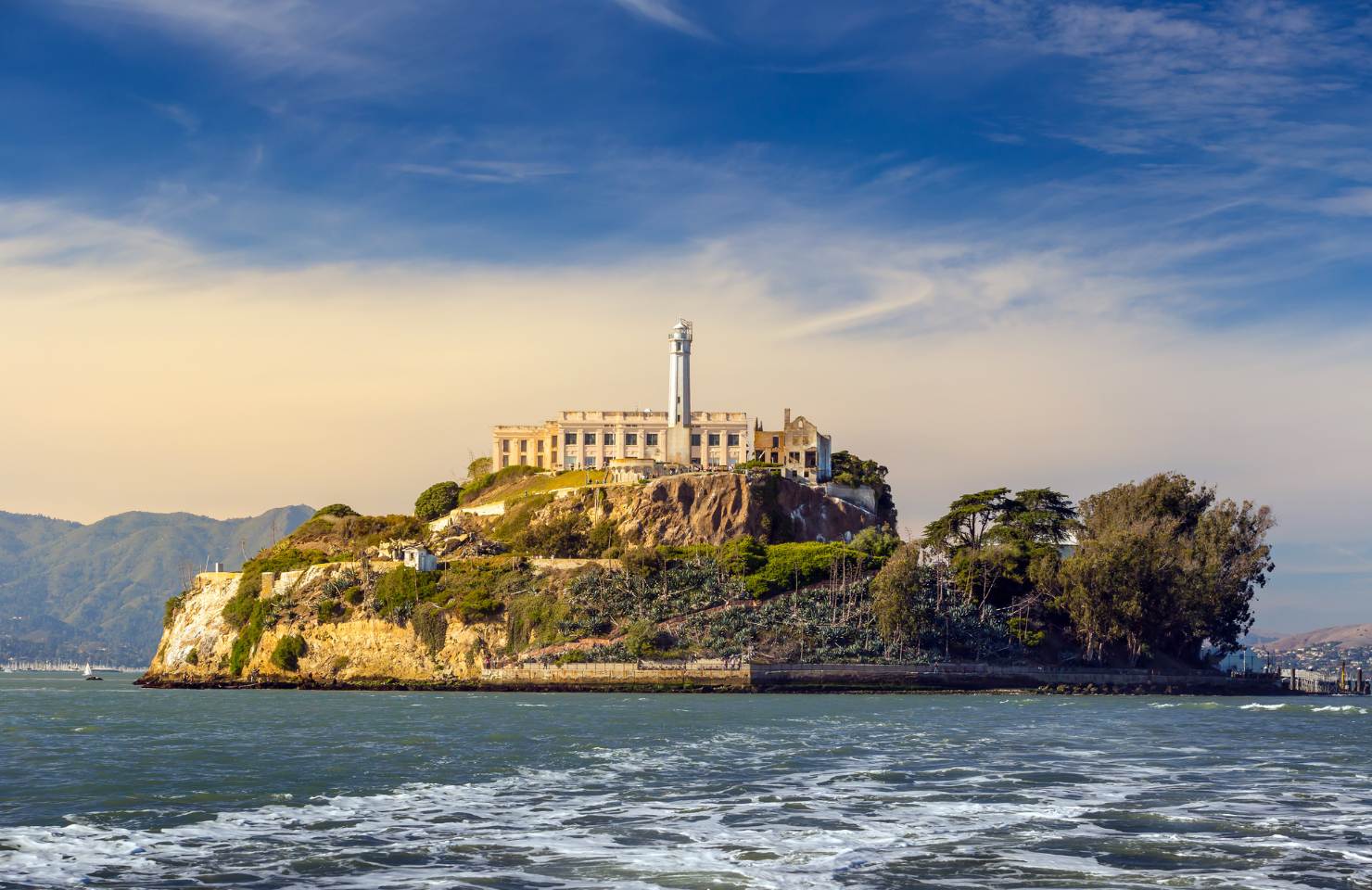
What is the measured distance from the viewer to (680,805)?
37.8 m

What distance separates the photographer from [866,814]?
36.0 metres

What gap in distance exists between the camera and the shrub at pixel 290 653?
431ft

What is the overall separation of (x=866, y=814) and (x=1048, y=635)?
9306 centimetres

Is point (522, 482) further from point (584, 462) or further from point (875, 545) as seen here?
point (875, 545)

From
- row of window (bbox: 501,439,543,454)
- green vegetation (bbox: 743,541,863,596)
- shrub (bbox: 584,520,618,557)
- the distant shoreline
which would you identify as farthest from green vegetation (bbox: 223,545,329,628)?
green vegetation (bbox: 743,541,863,596)

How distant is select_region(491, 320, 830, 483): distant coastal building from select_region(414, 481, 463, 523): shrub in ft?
43.4

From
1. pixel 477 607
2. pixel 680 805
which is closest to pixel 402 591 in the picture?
pixel 477 607

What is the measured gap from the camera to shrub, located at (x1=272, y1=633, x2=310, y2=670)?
131 meters

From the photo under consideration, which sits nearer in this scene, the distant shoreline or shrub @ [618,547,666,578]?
the distant shoreline

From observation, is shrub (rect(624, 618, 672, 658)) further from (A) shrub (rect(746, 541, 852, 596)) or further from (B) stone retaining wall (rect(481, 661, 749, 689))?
(A) shrub (rect(746, 541, 852, 596))

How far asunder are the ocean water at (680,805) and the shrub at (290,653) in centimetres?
6102

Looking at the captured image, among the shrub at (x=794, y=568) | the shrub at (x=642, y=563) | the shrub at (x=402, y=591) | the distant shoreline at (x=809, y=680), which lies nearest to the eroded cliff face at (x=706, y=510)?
the shrub at (x=642, y=563)

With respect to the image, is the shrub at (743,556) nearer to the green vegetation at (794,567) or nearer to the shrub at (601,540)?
the green vegetation at (794,567)

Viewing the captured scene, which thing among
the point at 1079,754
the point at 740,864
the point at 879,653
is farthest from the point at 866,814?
the point at 879,653
